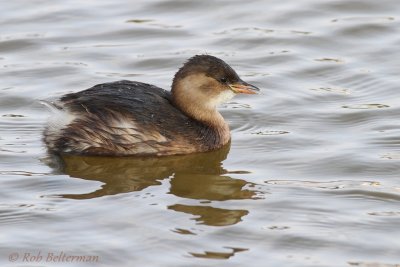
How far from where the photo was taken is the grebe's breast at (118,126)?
964 cm

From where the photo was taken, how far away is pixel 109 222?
8234mm

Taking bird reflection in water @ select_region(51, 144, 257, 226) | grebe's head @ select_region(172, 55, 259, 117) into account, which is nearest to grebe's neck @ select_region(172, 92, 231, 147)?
grebe's head @ select_region(172, 55, 259, 117)

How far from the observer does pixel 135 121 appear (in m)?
9.61

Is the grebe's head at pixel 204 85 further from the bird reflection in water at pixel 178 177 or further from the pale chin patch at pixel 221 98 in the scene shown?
the bird reflection in water at pixel 178 177

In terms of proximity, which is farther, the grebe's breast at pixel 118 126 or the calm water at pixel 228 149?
the grebe's breast at pixel 118 126

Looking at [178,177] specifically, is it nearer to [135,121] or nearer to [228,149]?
[135,121]

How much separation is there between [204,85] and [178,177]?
3.51 ft

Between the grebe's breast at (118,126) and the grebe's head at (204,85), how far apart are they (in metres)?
0.22

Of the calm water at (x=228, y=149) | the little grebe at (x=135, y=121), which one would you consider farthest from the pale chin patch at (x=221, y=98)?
the calm water at (x=228, y=149)

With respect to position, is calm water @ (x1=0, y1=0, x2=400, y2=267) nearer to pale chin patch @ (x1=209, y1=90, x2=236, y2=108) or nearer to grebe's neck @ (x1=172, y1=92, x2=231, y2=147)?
grebe's neck @ (x1=172, y1=92, x2=231, y2=147)

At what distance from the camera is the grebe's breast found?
31.6 feet

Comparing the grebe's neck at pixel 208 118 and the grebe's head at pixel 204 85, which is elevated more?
the grebe's head at pixel 204 85

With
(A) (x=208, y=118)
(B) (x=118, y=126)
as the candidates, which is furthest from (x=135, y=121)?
(A) (x=208, y=118)

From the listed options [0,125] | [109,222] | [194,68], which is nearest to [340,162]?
[194,68]
